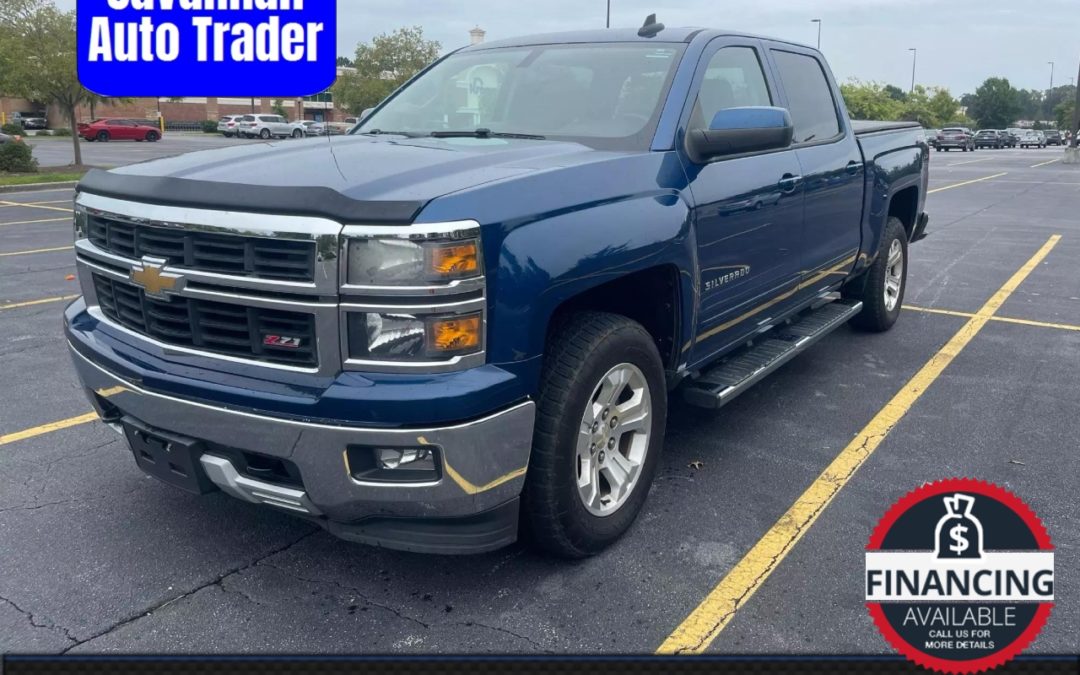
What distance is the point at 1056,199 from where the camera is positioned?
18562mm

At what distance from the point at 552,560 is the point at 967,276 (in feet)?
24.2

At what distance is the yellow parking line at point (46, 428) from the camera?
4430 mm

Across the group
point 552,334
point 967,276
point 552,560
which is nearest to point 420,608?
point 552,560

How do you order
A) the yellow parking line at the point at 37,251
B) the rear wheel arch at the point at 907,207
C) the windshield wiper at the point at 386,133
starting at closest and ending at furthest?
the windshield wiper at the point at 386,133 → the rear wheel arch at the point at 907,207 → the yellow parking line at the point at 37,251

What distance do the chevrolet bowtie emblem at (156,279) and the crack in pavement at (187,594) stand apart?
101 centimetres

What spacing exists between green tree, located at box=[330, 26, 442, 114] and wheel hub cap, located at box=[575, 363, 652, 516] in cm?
4839

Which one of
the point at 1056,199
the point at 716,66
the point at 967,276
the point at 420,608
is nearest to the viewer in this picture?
the point at 420,608

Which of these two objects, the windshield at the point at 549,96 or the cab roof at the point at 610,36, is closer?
the windshield at the point at 549,96

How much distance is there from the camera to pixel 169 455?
2971 mm

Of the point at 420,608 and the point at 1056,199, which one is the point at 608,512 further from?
the point at 1056,199

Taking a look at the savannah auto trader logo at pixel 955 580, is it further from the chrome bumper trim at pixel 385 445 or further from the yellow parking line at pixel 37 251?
the yellow parking line at pixel 37 251

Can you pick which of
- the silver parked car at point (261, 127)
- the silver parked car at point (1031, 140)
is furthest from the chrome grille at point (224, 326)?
the silver parked car at point (1031, 140)
